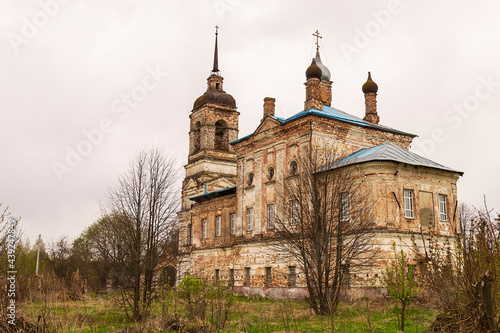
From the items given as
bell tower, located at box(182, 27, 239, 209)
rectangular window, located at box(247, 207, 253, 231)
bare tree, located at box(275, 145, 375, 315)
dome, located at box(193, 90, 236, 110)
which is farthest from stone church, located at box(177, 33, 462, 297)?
dome, located at box(193, 90, 236, 110)

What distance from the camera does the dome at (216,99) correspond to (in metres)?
38.3

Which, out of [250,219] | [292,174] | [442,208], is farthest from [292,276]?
[442,208]

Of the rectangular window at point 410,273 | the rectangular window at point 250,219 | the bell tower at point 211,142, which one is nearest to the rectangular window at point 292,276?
the rectangular window at point 250,219

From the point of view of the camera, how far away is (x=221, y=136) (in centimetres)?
3894

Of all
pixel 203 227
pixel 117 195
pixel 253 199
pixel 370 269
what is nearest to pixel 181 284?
pixel 117 195

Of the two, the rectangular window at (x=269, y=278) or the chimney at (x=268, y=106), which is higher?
the chimney at (x=268, y=106)

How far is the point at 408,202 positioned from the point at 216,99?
2183 centimetres

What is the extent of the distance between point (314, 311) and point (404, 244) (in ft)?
21.0

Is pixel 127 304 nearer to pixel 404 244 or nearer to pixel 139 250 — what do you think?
pixel 139 250

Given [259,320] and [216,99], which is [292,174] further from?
→ [216,99]

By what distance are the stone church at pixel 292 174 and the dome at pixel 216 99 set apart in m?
7.21

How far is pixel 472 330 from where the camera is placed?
21.6ft

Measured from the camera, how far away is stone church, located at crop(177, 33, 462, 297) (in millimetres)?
19828

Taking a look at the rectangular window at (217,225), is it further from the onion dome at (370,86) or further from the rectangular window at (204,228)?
the onion dome at (370,86)
